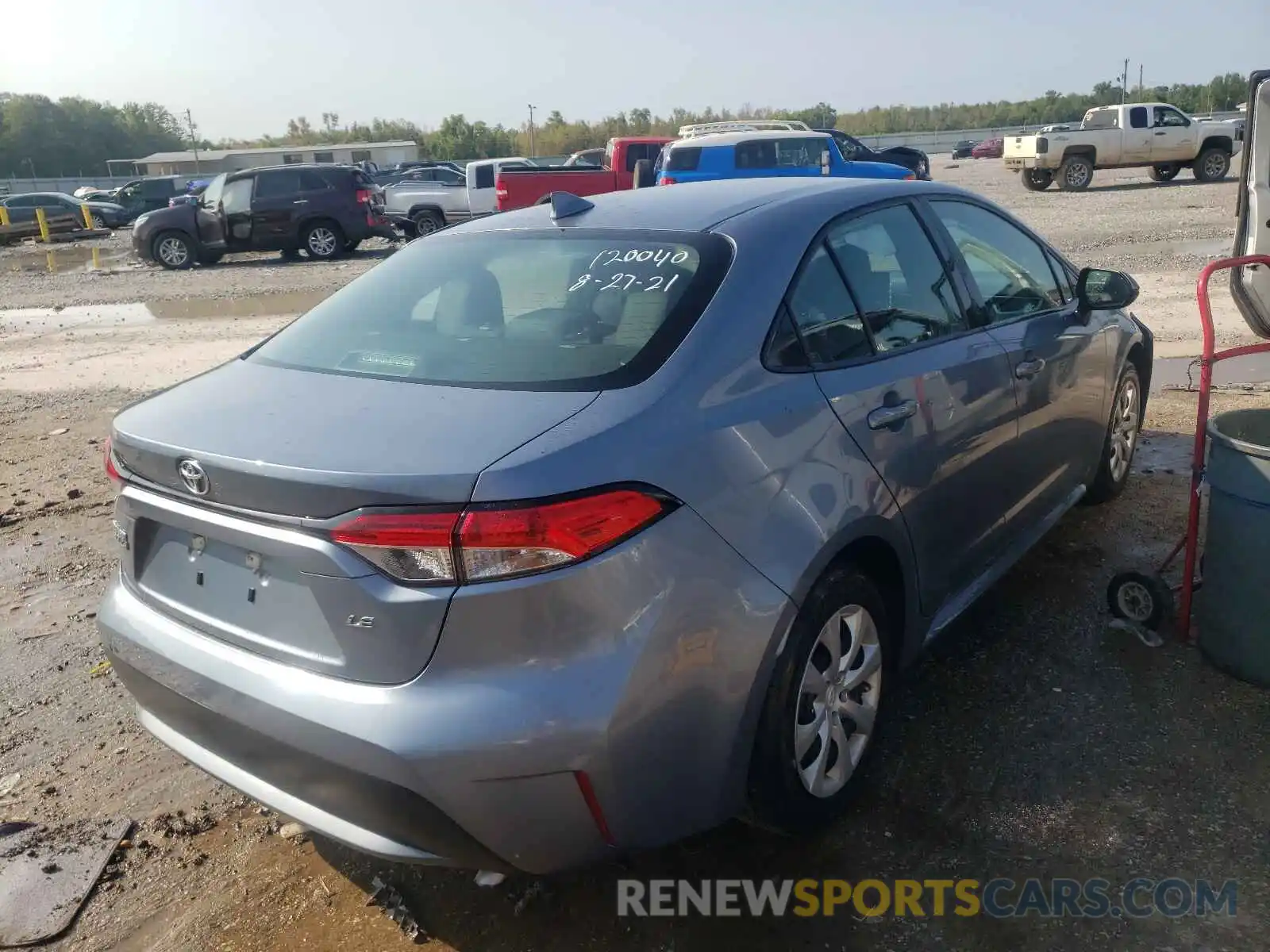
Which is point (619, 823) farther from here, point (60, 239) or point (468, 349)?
point (60, 239)

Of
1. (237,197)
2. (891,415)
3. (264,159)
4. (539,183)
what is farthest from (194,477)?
(264,159)

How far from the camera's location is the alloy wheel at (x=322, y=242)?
758 inches

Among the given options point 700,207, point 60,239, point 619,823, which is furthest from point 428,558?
point 60,239

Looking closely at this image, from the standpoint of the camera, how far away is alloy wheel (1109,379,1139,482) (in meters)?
4.81

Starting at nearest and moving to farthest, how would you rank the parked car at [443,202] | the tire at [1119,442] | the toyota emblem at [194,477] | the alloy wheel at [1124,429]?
1. the toyota emblem at [194,477]
2. the tire at [1119,442]
3. the alloy wheel at [1124,429]
4. the parked car at [443,202]

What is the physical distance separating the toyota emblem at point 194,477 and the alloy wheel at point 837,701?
148 centimetres

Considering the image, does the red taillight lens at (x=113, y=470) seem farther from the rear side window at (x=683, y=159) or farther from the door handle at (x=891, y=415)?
the rear side window at (x=683, y=159)

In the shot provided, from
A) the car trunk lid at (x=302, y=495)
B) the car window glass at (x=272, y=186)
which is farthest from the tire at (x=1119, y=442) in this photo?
the car window glass at (x=272, y=186)

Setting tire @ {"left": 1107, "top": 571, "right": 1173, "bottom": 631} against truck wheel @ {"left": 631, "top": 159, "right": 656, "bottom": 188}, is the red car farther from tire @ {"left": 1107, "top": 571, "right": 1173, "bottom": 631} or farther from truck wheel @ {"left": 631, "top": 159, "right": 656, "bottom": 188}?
tire @ {"left": 1107, "top": 571, "right": 1173, "bottom": 631}

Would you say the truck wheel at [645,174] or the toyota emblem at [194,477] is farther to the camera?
the truck wheel at [645,174]

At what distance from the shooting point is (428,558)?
6.41 ft

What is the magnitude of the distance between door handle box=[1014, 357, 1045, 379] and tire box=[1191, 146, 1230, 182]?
2679 cm

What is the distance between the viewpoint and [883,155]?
22797 mm

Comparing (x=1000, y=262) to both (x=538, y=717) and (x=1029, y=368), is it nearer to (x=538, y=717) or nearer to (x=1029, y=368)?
(x=1029, y=368)
